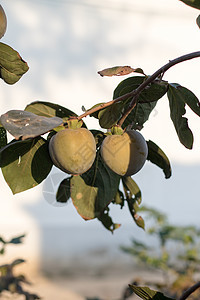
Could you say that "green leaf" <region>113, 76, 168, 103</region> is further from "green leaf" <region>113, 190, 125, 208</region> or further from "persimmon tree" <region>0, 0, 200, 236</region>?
"green leaf" <region>113, 190, 125, 208</region>

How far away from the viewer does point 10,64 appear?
1.86ft

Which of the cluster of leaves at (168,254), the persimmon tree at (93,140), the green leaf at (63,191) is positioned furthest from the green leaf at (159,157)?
the cluster of leaves at (168,254)

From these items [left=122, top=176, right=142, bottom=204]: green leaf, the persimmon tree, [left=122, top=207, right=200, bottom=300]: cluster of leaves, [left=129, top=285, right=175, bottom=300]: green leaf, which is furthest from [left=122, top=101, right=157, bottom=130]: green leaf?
[left=122, top=207, right=200, bottom=300]: cluster of leaves

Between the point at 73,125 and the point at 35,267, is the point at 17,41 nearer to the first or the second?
the point at 35,267

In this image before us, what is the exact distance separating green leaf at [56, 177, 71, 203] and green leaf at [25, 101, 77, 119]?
0.45ft

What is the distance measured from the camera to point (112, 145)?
509 millimetres

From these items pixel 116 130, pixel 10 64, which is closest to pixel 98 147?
pixel 116 130

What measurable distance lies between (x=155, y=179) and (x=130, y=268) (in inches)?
42.8

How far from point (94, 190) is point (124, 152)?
0.09m

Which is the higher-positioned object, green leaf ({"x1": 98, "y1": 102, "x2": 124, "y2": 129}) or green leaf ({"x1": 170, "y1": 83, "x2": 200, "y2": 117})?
green leaf ({"x1": 170, "y1": 83, "x2": 200, "y2": 117})

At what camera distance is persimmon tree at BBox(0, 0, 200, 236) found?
19.1 inches

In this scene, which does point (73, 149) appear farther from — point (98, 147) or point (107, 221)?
point (107, 221)

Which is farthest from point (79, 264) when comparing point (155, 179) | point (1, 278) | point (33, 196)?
point (1, 278)

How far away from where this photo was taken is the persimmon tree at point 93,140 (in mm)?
485
